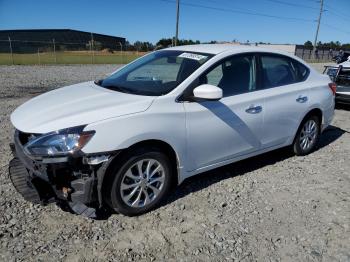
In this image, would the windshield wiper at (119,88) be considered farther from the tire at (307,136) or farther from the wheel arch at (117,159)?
the tire at (307,136)

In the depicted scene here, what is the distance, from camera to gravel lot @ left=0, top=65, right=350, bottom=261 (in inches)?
124

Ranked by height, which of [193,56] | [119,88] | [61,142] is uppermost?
[193,56]

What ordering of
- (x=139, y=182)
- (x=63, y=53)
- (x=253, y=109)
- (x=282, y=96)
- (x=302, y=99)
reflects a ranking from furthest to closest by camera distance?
(x=63, y=53) < (x=302, y=99) < (x=282, y=96) < (x=253, y=109) < (x=139, y=182)

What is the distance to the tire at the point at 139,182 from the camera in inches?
136

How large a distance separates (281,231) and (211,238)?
721 millimetres

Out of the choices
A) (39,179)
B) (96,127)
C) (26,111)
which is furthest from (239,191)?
(26,111)

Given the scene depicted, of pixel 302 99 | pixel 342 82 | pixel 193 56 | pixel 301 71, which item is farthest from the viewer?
pixel 342 82

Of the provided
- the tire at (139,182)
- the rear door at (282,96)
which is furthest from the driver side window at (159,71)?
the rear door at (282,96)

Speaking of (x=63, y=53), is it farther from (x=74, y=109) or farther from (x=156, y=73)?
(x=74, y=109)

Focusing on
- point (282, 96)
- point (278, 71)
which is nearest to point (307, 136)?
point (282, 96)

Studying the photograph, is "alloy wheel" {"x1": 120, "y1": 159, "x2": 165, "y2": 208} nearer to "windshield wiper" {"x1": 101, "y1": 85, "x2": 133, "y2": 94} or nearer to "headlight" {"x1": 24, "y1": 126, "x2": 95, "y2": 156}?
"headlight" {"x1": 24, "y1": 126, "x2": 95, "y2": 156}

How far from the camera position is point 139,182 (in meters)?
3.64

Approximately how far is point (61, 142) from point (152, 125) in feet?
2.84

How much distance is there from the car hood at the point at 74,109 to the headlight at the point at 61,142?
6 centimetres
